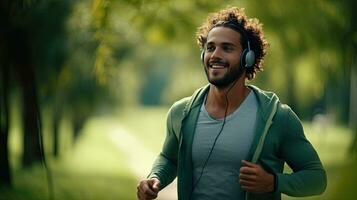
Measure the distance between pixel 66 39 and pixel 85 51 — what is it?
85 centimetres

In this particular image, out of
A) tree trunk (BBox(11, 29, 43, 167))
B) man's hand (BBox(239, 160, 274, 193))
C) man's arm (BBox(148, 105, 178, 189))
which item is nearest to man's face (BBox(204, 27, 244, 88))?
man's arm (BBox(148, 105, 178, 189))

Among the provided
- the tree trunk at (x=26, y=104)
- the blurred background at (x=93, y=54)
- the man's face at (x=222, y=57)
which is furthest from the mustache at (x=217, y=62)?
the tree trunk at (x=26, y=104)

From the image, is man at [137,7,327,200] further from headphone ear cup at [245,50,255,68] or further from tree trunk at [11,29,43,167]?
tree trunk at [11,29,43,167]

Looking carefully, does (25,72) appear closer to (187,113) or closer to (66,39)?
(66,39)

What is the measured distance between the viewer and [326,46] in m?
10.9

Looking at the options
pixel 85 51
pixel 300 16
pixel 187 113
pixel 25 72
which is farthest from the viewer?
pixel 85 51

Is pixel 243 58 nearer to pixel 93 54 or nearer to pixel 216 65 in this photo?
pixel 216 65

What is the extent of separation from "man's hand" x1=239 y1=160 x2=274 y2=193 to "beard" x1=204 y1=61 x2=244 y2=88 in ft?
1.37

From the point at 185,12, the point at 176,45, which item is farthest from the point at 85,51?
the point at 185,12

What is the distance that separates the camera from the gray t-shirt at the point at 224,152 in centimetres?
252

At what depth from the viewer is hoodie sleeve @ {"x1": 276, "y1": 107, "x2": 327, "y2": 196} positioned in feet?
7.96

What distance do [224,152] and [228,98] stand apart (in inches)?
9.8

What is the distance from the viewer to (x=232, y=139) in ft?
8.34

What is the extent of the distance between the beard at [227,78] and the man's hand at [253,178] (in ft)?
1.37
